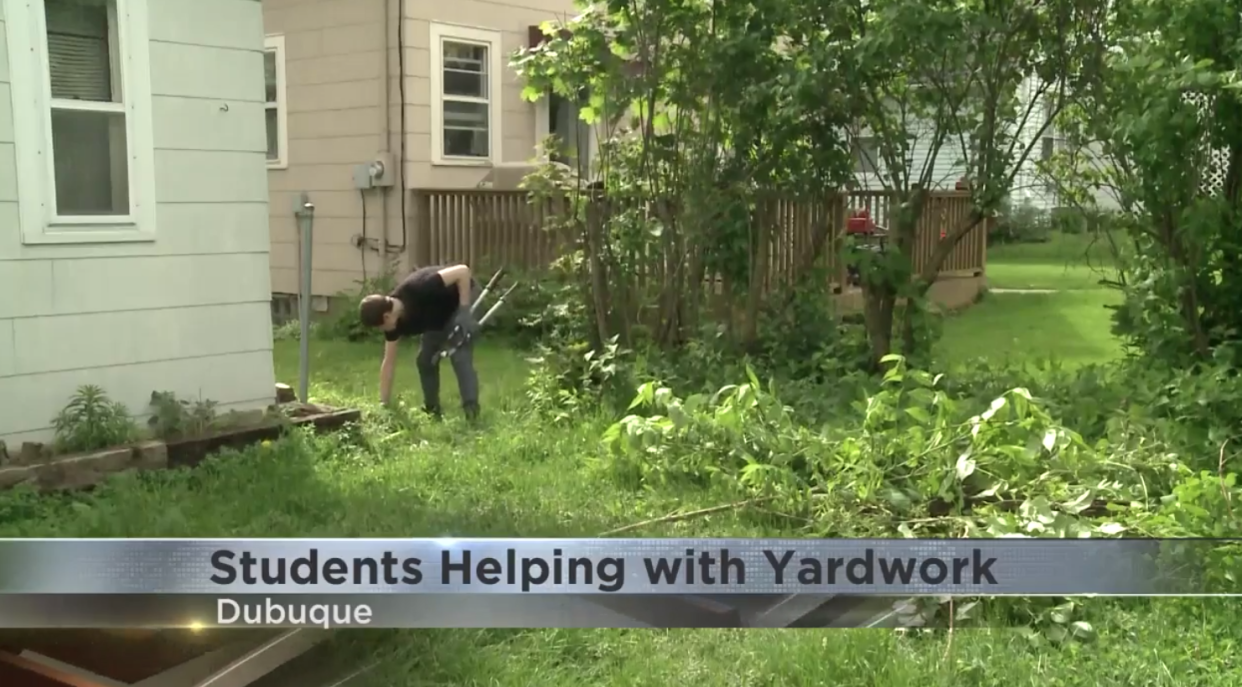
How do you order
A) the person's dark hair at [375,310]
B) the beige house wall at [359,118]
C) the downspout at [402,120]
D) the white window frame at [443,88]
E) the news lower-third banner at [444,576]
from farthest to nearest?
the white window frame at [443,88], the beige house wall at [359,118], the downspout at [402,120], the person's dark hair at [375,310], the news lower-third banner at [444,576]

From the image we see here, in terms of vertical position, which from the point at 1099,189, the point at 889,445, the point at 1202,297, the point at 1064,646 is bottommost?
the point at 1064,646

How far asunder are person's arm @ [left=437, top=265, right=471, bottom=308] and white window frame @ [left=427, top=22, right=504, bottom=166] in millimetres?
4778

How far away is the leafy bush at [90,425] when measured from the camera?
541 cm

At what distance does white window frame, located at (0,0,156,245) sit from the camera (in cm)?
521

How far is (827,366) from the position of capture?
671 cm

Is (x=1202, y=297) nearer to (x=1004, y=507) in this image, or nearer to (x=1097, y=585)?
(x=1004, y=507)

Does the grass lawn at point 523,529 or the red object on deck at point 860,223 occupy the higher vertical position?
the red object on deck at point 860,223

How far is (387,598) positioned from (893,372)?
9.91 feet

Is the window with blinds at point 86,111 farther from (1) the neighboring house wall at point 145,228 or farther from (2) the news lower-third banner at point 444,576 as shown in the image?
(2) the news lower-third banner at point 444,576

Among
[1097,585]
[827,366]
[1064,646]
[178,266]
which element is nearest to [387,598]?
[1097,585]

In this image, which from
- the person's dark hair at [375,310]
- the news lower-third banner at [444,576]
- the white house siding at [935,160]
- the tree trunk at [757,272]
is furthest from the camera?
the tree trunk at [757,272]

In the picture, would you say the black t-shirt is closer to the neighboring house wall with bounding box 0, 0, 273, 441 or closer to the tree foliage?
the neighboring house wall with bounding box 0, 0, 273, 441

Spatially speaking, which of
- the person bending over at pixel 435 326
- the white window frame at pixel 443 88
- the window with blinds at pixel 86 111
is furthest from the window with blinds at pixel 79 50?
the white window frame at pixel 443 88

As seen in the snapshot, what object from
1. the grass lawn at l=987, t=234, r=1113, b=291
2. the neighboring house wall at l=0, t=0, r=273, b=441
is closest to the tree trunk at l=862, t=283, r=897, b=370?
the grass lawn at l=987, t=234, r=1113, b=291
